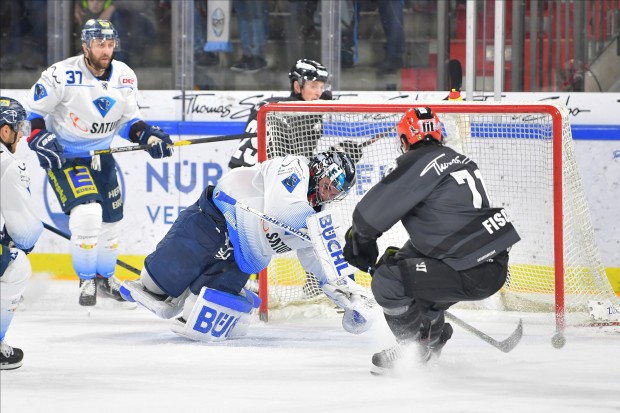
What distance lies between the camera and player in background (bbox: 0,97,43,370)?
137 inches

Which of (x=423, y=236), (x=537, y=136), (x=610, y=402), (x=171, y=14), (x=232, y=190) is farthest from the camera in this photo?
(x=171, y=14)

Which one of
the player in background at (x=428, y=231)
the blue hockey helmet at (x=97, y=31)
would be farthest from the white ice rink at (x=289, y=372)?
the blue hockey helmet at (x=97, y=31)

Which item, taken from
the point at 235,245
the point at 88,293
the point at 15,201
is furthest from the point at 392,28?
the point at 15,201

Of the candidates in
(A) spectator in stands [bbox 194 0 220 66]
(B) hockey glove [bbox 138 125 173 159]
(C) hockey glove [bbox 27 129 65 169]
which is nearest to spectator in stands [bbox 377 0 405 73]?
(A) spectator in stands [bbox 194 0 220 66]

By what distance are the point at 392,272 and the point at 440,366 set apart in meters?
0.38

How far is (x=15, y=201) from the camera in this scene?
3.49 metres

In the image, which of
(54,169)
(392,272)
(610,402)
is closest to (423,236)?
(392,272)

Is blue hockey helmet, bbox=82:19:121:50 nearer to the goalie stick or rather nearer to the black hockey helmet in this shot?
the black hockey helmet

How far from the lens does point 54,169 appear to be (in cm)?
513

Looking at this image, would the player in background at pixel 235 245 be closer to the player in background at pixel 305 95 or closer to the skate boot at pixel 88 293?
the skate boot at pixel 88 293

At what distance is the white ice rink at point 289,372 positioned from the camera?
3316 mm

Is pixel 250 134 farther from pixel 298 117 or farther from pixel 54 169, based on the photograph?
pixel 54 169

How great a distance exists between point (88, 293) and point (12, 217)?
1638mm

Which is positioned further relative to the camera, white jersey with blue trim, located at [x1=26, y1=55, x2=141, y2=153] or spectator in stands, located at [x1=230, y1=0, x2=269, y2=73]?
spectator in stands, located at [x1=230, y1=0, x2=269, y2=73]
